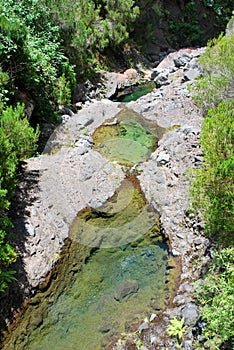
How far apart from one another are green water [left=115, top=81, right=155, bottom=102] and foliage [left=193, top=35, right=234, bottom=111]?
558cm

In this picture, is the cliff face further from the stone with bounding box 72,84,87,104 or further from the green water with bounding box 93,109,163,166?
the green water with bounding box 93,109,163,166

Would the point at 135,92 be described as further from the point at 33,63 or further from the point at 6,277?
the point at 6,277

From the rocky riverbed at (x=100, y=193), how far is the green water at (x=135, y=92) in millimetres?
2573

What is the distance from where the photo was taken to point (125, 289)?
6.04 metres

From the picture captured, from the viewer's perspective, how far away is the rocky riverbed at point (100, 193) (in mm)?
5785

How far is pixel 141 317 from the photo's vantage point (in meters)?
5.51

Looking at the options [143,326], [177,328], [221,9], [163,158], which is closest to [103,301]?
[143,326]

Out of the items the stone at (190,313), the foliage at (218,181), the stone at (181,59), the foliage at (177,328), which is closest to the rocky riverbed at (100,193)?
the stone at (190,313)

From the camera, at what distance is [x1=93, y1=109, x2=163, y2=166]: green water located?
9992 millimetres

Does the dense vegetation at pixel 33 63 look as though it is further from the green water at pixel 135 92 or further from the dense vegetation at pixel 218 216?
the dense vegetation at pixel 218 216

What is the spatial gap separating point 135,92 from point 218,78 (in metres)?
7.16

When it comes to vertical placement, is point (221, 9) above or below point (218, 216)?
above

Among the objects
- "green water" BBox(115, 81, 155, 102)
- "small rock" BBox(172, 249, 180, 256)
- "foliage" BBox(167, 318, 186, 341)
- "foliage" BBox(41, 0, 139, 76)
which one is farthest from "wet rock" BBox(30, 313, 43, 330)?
"green water" BBox(115, 81, 155, 102)

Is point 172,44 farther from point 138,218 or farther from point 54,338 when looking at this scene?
point 54,338
